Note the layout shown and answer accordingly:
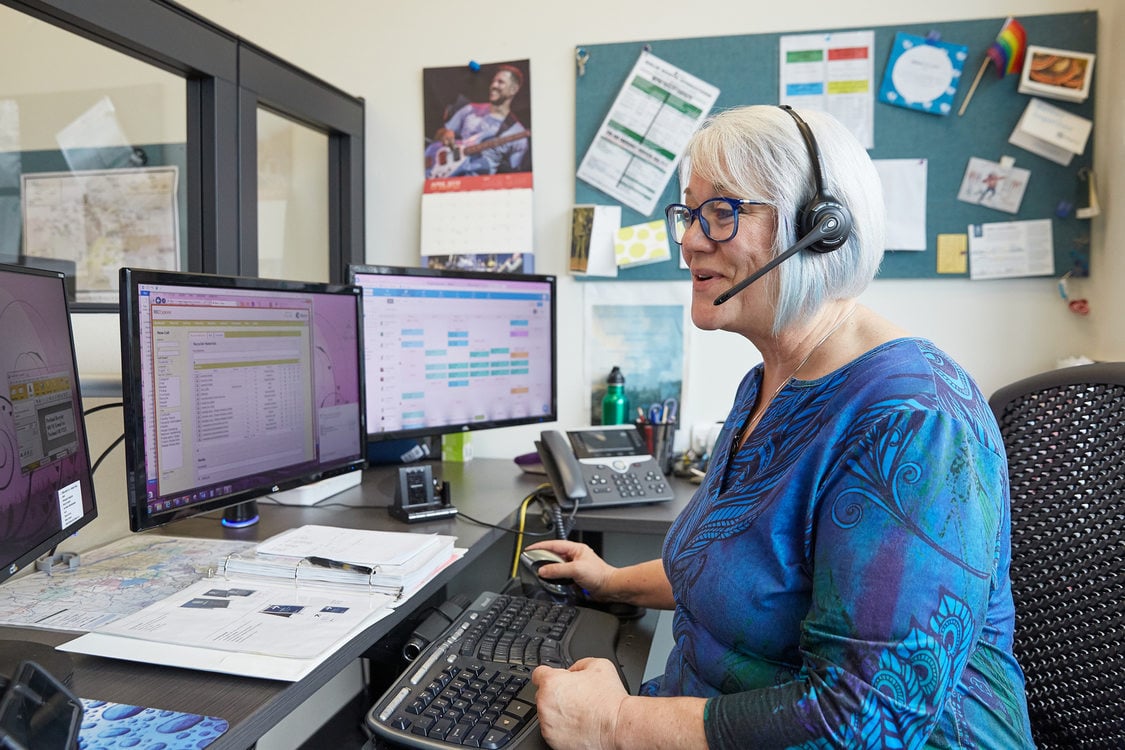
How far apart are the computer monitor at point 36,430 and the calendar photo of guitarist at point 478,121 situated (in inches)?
50.7

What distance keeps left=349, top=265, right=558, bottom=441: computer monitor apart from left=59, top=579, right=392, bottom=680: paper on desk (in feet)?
2.10

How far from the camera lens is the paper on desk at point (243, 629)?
80 centimetres

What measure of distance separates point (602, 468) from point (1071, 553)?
0.93 meters

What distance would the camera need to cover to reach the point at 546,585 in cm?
124

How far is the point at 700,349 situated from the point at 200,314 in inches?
49.5

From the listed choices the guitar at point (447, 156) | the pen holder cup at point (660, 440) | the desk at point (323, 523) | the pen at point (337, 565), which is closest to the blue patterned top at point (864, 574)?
the desk at point (323, 523)

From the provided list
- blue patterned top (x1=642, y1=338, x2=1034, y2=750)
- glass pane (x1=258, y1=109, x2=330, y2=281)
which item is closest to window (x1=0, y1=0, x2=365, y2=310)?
glass pane (x1=258, y1=109, x2=330, y2=281)

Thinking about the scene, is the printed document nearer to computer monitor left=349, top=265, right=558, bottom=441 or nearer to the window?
computer monitor left=349, top=265, right=558, bottom=441

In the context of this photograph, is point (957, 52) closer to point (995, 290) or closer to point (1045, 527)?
point (995, 290)

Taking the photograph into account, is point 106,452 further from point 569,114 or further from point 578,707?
point 569,114

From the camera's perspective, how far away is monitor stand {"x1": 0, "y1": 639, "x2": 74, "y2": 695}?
78 cm

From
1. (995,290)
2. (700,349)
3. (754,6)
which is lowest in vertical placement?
(700,349)

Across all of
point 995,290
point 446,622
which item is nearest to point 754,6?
point 995,290

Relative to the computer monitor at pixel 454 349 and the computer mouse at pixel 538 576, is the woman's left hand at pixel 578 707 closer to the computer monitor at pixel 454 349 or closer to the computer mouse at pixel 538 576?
the computer mouse at pixel 538 576
